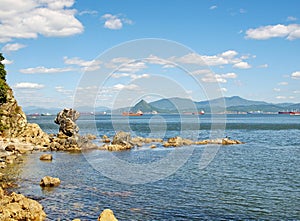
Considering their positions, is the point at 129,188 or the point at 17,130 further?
the point at 17,130

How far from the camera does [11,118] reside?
87500 millimetres

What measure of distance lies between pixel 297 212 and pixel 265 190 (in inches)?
323

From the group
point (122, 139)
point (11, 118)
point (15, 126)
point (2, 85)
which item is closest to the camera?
point (2, 85)

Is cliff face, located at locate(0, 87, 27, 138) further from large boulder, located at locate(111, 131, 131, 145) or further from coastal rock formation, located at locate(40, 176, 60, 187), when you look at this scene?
coastal rock formation, located at locate(40, 176, 60, 187)

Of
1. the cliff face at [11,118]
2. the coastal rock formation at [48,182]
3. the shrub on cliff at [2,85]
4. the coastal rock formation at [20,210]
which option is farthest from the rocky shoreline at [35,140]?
the coastal rock formation at [20,210]

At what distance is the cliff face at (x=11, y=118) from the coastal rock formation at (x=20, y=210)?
57.3 meters

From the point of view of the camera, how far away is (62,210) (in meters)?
32.1

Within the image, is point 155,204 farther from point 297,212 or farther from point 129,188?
point 297,212

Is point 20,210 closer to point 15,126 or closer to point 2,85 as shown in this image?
point 2,85

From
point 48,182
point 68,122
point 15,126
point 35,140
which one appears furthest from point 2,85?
point 48,182

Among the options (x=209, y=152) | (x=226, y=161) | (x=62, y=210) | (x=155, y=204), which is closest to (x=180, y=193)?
(x=155, y=204)

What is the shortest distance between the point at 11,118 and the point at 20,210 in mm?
63741

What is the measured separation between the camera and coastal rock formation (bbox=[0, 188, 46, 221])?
2833 centimetres

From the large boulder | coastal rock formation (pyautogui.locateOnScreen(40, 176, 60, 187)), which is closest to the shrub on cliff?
the large boulder
